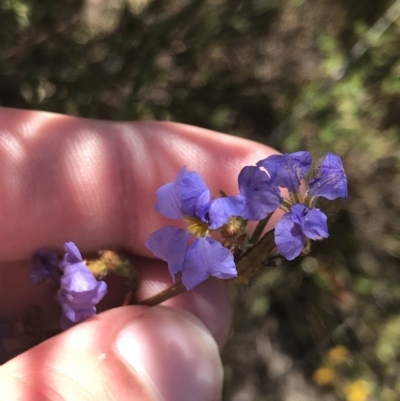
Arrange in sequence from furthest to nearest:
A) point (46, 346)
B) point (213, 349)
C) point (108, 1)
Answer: point (108, 1)
point (213, 349)
point (46, 346)

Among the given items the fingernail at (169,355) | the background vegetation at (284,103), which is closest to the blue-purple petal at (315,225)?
the fingernail at (169,355)

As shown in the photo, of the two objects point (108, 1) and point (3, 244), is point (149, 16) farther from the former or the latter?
point (3, 244)

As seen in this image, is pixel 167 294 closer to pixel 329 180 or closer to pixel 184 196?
pixel 184 196

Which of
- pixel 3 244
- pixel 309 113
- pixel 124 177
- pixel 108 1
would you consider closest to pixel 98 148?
pixel 124 177

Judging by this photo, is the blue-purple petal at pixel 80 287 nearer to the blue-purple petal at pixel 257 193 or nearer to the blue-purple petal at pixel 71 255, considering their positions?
the blue-purple petal at pixel 71 255

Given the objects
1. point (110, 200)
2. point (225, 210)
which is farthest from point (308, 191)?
point (110, 200)

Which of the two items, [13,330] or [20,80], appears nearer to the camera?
[13,330]

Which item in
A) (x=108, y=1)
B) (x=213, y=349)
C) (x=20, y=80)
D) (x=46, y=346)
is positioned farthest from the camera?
(x=108, y=1)
